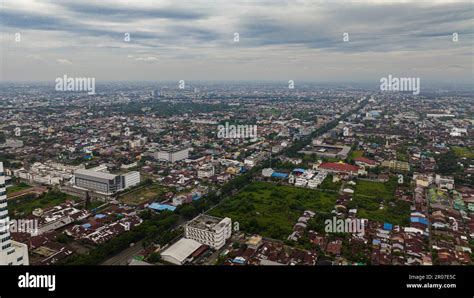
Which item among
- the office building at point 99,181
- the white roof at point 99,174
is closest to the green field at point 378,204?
the office building at point 99,181

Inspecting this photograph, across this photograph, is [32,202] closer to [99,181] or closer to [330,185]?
[99,181]

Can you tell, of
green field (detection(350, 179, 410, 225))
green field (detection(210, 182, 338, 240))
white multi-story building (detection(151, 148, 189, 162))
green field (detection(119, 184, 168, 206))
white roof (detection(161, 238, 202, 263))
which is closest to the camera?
white roof (detection(161, 238, 202, 263))

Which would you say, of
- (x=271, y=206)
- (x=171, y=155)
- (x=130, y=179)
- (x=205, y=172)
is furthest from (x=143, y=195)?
(x=171, y=155)

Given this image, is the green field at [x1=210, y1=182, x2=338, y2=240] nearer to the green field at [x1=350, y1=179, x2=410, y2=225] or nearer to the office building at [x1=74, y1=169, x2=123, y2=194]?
the green field at [x1=350, y1=179, x2=410, y2=225]

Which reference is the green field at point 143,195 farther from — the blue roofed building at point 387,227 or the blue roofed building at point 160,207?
the blue roofed building at point 387,227

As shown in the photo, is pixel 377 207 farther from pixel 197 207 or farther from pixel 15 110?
pixel 15 110

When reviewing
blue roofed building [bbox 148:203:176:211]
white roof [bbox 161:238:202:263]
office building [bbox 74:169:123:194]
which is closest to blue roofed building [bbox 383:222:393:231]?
white roof [bbox 161:238:202:263]
